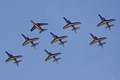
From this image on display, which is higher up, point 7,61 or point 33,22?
point 33,22

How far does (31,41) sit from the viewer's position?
171m

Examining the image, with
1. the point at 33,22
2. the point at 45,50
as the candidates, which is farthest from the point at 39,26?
the point at 45,50

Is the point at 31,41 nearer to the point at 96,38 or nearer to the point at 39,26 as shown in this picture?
the point at 39,26

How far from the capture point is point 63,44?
171 metres

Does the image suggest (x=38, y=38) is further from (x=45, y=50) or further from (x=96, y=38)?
(x=96, y=38)

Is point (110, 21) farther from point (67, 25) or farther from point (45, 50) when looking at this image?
point (45, 50)

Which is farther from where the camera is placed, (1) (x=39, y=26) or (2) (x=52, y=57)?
(2) (x=52, y=57)

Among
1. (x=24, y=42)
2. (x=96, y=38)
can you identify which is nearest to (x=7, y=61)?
(x=24, y=42)

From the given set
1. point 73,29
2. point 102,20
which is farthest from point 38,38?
point 102,20

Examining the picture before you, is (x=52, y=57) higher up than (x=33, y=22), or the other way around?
(x=33, y=22)

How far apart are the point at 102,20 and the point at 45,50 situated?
83.1 feet

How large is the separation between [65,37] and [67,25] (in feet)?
15.1

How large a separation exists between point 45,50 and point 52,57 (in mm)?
4028

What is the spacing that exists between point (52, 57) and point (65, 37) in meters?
10.9
